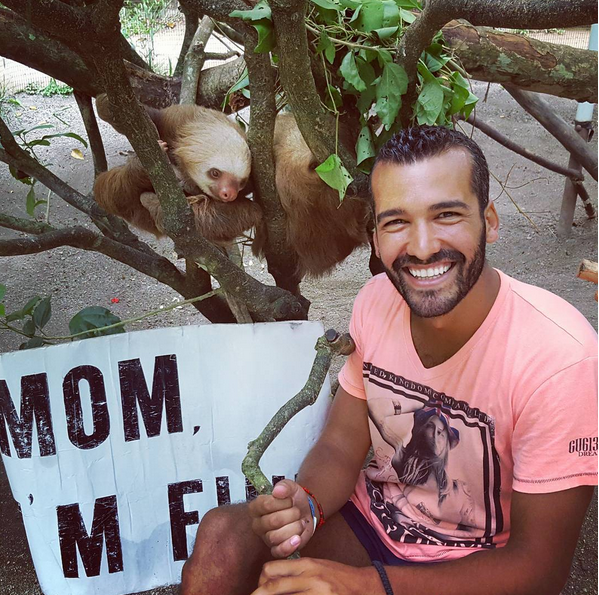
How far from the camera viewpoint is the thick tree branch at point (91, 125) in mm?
2339

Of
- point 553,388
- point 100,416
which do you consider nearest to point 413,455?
point 553,388

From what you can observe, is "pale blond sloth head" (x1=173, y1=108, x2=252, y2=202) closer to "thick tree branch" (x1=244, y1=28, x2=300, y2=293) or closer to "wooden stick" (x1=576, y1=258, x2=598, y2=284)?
"thick tree branch" (x1=244, y1=28, x2=300, y2=293)

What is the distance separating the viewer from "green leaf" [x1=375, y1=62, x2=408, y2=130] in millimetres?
1632

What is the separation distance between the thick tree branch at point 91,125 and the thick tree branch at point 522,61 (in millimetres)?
1236

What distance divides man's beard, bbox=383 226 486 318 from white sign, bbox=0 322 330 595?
58 cm

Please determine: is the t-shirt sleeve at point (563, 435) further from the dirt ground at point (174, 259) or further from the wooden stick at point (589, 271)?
the dirt ground at point (174, 259)

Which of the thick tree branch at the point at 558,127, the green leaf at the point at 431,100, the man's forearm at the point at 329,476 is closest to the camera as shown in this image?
the man's forearm at the point at 329,476

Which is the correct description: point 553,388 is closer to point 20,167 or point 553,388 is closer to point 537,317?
point 537,317

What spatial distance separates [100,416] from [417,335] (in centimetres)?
92

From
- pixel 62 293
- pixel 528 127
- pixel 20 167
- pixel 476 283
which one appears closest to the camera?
pixel 476 283

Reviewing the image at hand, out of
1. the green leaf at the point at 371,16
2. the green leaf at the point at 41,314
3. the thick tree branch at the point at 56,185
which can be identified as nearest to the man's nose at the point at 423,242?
the green leaf at the point at 371,16

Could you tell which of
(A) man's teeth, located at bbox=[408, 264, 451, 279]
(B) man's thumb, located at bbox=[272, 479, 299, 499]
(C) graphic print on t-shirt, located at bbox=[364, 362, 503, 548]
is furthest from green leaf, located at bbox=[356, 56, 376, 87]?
(B) man's thumb, located at bbox=[272, 479, 299, 499]

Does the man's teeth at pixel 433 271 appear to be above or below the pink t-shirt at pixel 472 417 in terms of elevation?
above

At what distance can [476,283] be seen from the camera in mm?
1381
